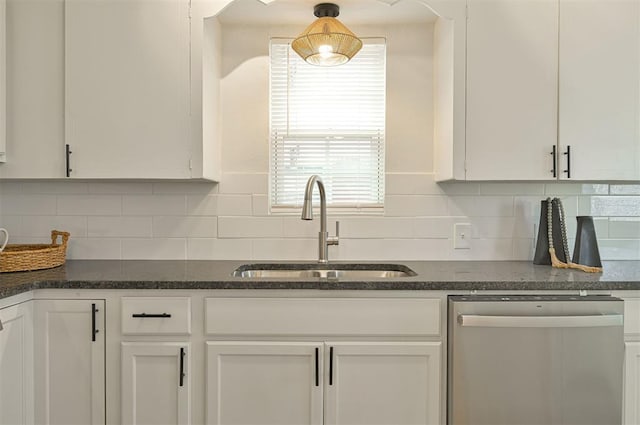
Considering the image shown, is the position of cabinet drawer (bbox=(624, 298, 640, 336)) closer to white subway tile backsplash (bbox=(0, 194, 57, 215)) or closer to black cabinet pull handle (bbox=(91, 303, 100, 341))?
black cabinet pull handle (bbox=(91, 303, 100, 341))

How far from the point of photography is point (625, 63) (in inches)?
74.0

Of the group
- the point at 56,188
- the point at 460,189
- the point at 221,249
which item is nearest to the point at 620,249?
the point at 460,189

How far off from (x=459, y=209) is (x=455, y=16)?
2.96 ft

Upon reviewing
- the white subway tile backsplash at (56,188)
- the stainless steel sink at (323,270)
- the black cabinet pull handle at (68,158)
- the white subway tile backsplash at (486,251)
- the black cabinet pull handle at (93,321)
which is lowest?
the black cabinet pull handle at (93,321)

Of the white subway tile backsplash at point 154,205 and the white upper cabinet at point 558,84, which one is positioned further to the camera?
the white subway tile backsplash at point 154,205

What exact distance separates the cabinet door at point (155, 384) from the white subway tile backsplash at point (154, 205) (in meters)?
0.77

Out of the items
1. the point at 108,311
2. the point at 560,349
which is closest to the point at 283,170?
the point at 108,311

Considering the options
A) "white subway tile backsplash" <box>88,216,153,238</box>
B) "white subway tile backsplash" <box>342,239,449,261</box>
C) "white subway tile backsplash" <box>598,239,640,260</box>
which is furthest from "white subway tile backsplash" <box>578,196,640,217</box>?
"white subway tile backsplash" <box>88,216,153,238</box>

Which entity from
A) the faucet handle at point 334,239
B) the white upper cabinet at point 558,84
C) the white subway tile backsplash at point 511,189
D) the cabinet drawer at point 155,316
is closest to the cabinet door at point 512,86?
the white upper cabinet at point 558,84

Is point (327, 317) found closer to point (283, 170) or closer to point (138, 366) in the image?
point (138, 366)

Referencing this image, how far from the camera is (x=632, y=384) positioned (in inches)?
65.4

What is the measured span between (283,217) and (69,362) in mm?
1093

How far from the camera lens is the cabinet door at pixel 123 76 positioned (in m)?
1.87

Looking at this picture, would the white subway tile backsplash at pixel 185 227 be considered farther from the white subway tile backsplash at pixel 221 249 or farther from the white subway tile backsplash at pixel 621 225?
the white subway tile backsplash at pixel 621 225
